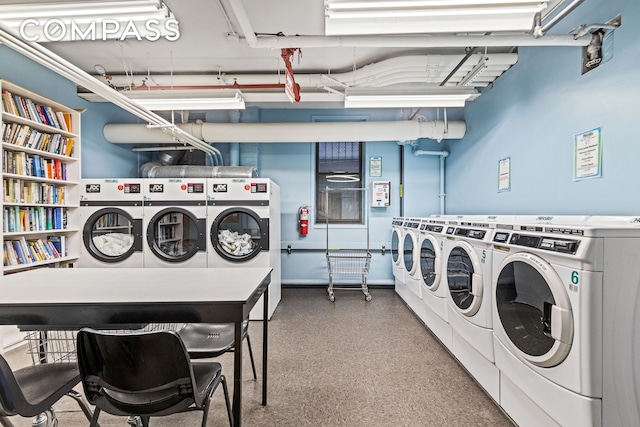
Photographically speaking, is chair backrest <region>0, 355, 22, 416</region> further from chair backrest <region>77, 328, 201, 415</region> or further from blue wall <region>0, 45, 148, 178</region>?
blue wall <region>0, 45, 148, 178</region>

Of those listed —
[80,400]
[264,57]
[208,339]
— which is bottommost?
[80,400]

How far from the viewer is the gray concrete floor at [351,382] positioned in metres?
1.79

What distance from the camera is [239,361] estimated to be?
1.16m

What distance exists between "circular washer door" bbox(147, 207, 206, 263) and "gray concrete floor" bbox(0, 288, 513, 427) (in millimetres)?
1200

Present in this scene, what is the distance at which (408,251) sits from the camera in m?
3.58

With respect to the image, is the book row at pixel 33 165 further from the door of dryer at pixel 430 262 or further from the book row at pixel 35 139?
the door of dryer at pixel 430 262

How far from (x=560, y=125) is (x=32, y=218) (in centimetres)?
496

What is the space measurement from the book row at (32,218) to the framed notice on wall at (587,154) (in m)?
4.84


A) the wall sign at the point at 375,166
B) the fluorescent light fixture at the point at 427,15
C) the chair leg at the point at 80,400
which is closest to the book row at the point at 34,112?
the chair leg at the point at 80,400

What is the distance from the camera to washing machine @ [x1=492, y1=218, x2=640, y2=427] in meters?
1.19

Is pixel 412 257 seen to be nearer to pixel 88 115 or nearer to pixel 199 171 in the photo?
pixel 199 171

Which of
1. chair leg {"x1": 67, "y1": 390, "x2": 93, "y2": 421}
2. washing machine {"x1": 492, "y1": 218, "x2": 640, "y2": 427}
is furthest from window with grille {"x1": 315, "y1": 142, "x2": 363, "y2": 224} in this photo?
chair leg {"x1": 67, "y1": 390, "x2": 93, "y2": 421}

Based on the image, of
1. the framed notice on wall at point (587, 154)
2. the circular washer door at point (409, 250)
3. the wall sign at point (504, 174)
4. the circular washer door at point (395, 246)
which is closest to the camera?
the framed notice on wall at point (587, 154)

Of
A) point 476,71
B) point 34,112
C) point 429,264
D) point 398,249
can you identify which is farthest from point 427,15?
point 34,112
